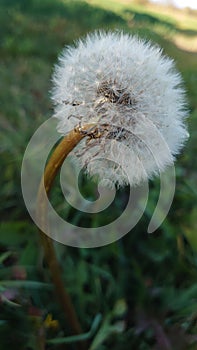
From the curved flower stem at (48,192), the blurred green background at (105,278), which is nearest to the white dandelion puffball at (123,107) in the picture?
the curved flower stem at (48,192)

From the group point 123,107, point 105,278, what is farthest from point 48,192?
point 105,278

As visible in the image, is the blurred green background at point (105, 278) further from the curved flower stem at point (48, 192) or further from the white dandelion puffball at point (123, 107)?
the white dandelion puffball at point (123, 107)

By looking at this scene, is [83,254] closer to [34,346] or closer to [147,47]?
[34,346]

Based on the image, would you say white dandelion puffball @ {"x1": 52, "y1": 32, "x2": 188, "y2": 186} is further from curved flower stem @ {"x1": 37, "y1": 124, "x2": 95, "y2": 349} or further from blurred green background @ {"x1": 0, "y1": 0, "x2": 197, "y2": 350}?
blurred green background @ {"x1": 0, "y1": 0, "x2": 197, "y2": 350}

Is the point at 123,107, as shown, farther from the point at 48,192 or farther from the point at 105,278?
the point at 105,278

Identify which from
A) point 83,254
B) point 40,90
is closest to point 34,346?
point 83,254

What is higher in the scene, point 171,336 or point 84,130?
point 84,130
